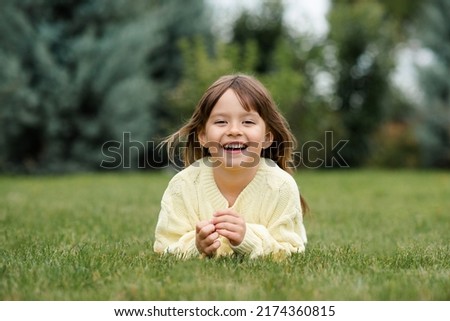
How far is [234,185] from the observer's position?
3.90 metres

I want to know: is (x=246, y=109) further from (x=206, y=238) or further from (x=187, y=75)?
(x=187, y=75)

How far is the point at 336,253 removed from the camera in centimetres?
392

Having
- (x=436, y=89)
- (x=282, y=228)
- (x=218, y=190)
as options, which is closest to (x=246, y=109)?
(x=218, y=190)

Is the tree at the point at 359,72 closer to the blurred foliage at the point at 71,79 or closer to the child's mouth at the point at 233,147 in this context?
the blurred foliage at the point at 71,79

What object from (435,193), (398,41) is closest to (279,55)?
(435,193)

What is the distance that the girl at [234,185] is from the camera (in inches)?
147

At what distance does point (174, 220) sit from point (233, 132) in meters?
0.64

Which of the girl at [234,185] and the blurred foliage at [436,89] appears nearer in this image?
the girl at [234,185]

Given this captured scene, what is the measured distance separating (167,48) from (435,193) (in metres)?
9.23

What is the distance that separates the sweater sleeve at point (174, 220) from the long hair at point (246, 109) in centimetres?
37

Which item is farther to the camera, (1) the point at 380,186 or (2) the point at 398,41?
(2) the point at 398,41

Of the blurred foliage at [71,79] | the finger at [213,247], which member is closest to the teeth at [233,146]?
the finger at [213,247]

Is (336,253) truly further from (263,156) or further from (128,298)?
(128,298)

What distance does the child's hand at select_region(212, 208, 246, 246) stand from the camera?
3.41 m
